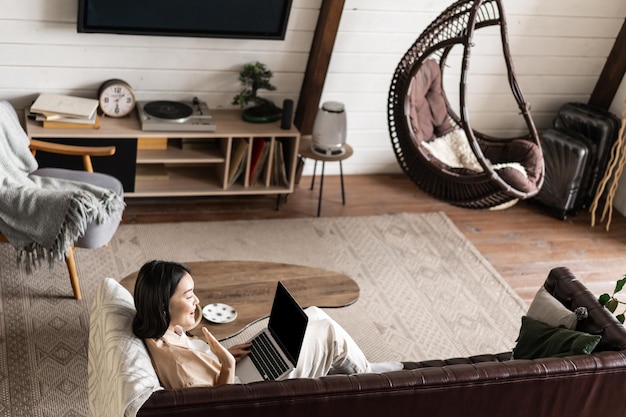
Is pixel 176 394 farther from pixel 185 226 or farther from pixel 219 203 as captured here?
pixel 219 203

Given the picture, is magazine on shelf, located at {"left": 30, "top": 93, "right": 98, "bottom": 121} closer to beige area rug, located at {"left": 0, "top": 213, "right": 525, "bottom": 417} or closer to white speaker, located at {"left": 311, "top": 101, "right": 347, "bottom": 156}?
beige area rug, located at {"left": 0, "top": 213, "right": 525, "bottom": 417}

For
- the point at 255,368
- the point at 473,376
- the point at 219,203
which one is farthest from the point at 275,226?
the point at 473,376

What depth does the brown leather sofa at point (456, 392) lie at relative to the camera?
231cm

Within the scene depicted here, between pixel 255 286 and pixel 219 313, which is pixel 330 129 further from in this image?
pixel 219 313

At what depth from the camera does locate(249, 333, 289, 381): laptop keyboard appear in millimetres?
2746

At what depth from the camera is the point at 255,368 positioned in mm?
2801

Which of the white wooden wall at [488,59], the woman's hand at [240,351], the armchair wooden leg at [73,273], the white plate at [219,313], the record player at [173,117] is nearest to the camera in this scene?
the woman's hand at [240,351]

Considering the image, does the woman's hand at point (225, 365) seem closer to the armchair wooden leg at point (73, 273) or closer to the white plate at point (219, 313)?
the white plate at point (219, 313)

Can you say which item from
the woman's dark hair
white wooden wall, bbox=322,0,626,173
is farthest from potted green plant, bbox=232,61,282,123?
the woman's dark hair

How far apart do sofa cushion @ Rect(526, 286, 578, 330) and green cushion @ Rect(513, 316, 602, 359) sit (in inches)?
1.1

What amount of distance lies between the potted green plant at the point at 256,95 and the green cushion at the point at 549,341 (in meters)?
2.11

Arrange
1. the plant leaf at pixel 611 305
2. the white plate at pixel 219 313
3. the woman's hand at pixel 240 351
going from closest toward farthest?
the woman's hand at pixel 240 351, the plant leaf at pixel 611 305, the white plate at pixel 219 313

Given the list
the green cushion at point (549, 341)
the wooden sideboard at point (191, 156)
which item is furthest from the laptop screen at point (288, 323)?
the wooden sideboard at point (191, 156)

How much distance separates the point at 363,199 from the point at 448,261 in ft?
2.54
